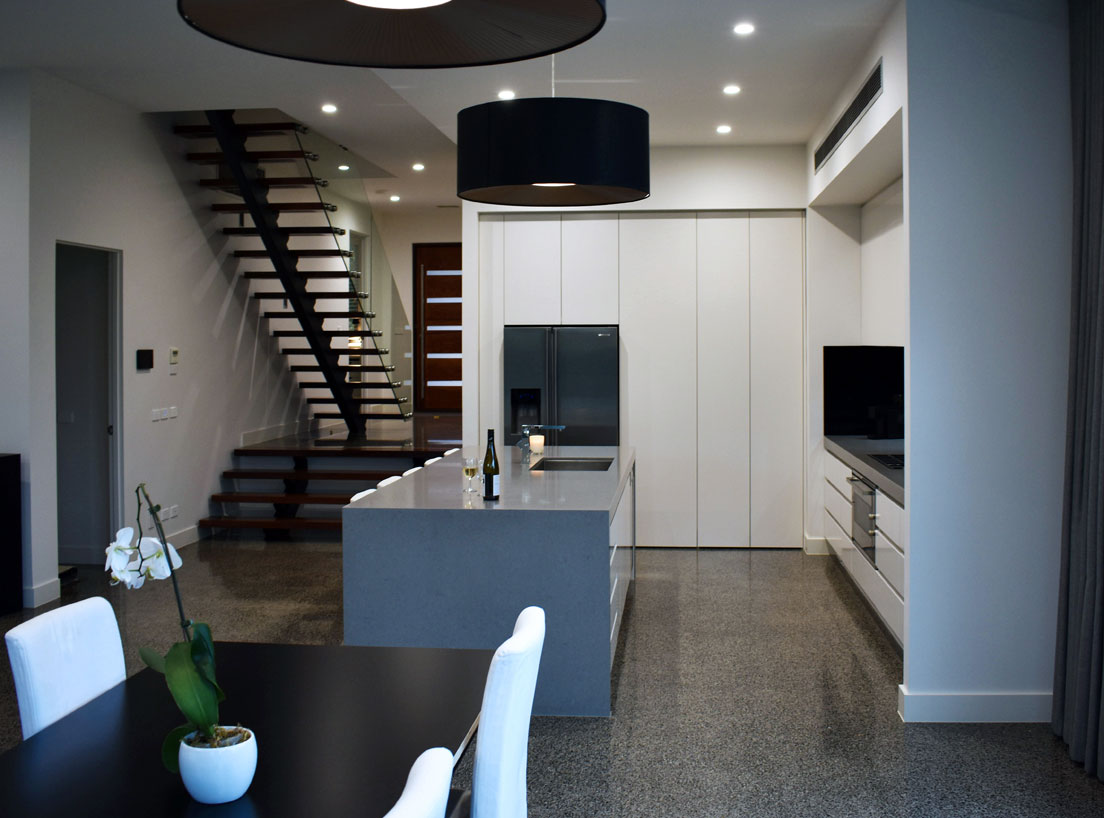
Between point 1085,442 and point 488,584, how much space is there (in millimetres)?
2358

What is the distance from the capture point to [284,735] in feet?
6.30

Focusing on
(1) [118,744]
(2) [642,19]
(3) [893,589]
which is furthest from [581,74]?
(1) [118,744]

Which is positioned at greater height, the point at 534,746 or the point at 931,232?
the point at 931,232

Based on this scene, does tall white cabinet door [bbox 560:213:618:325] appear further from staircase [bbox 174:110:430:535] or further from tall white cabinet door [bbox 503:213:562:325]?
staircase [bbox 174:110:430:535]

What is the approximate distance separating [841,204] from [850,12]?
9.00 ft

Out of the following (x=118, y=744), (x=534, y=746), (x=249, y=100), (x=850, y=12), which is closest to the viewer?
(x=118, y=744)

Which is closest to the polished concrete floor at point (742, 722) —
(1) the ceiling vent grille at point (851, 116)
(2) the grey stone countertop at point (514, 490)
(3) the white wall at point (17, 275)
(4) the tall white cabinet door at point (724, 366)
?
(2) the grey stone countertop at point (514, 490)

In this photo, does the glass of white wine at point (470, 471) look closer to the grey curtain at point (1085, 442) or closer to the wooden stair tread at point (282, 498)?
the grey curtain at point (1085, 442)

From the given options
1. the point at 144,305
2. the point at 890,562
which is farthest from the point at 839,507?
the point at 144,305

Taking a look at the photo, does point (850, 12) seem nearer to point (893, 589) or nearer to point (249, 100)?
point (893, 589)

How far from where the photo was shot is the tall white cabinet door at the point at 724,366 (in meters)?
7.25

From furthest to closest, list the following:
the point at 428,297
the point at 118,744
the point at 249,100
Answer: the point at 428,297 < the point at 249,100 < the point at 118,744

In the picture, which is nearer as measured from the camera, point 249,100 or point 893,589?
point 893,589

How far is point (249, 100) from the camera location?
6426mm
